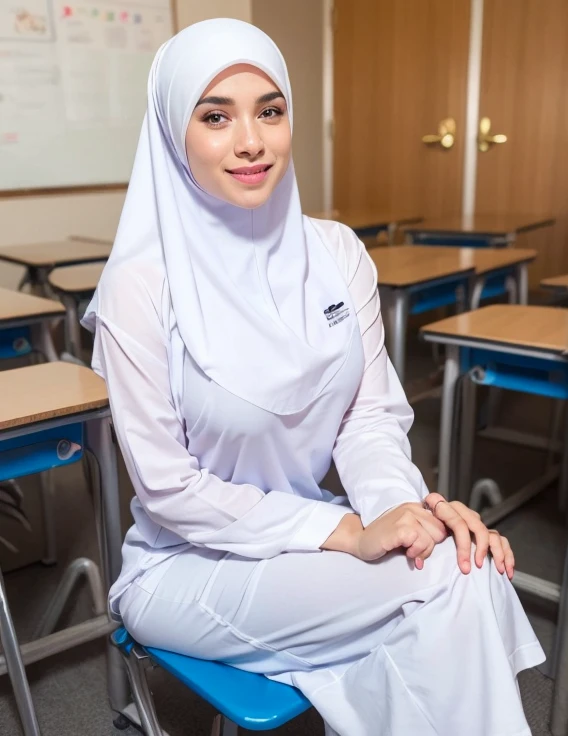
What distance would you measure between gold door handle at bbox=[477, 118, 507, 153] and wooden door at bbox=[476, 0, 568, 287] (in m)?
0.02

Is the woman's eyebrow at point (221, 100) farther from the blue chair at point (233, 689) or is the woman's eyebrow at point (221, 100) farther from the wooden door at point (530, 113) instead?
the wooden door at point (530, 113)

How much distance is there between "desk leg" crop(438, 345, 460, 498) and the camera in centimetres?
177

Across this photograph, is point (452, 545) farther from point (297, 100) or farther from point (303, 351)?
point (297, 100)

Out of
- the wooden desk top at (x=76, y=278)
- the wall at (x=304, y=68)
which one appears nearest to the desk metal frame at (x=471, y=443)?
the wooden desk top at (x=76, y=278)

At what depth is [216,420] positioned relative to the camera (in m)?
1.07

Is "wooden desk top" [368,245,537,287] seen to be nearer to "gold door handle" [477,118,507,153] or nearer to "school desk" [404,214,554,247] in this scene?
"school desk" [404,214,554,247]

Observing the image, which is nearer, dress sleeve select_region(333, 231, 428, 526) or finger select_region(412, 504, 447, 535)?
finger select_region(412, 504, 447, 535)

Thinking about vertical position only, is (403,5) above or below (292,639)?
above

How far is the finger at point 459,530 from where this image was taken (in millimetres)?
935

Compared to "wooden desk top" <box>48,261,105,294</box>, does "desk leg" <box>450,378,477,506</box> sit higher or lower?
lower

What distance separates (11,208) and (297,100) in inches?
89.1

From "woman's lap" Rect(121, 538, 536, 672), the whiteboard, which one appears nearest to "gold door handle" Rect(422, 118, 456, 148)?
the whiteboard

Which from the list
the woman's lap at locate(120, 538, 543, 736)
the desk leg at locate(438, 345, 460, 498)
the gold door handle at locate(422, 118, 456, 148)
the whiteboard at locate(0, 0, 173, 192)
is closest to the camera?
the woman's lap at locate(120, 538, 543, 736)

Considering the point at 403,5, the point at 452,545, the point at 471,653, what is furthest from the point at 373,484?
the point at 403,5
